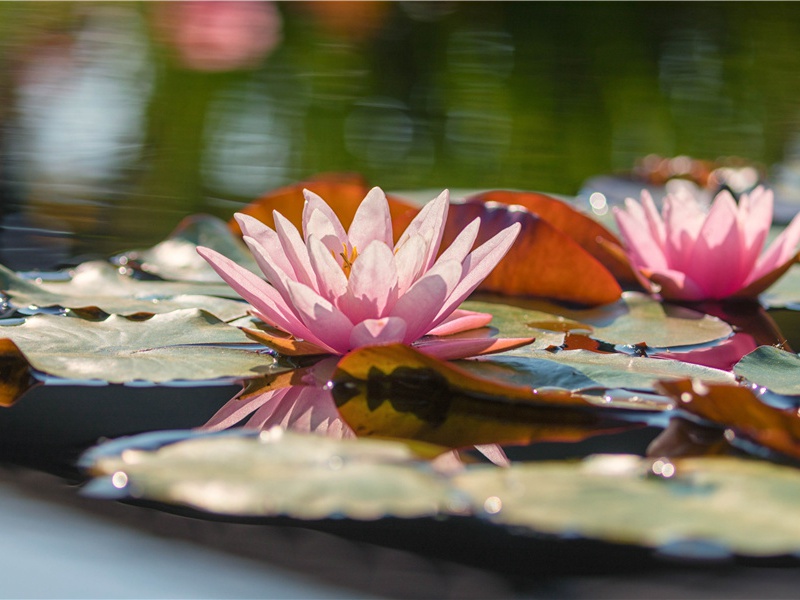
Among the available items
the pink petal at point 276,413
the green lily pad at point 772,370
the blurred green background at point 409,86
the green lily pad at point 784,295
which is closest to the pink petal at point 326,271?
Result: the pink petal at point 276,413

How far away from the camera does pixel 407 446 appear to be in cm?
63

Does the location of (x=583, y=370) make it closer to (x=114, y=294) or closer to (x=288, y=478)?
(x=288, y=478)

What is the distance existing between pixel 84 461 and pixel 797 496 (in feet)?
1.78

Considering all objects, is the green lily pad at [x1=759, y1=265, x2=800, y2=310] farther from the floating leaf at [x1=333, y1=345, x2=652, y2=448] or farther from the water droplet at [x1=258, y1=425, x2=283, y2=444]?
the water droplet at [x1=258, y1=425, x2=283, y2=444]

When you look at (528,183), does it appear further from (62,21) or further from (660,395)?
(62,21)

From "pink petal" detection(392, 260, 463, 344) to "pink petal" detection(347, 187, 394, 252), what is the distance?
0.11 meters

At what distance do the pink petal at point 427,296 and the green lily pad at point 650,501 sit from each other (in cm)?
23

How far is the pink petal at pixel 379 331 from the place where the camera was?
796 mm

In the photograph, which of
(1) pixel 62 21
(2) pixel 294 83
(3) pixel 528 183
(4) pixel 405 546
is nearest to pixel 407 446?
(4) pixel 405 546

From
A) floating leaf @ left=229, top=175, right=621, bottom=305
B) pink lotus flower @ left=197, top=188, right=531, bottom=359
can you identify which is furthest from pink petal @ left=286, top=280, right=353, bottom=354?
floating leaf @ left=229, top=175, right=621, bottom=305

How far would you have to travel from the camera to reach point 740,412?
2.27 ft

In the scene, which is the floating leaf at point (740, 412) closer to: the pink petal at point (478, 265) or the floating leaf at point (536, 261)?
the pink petal at point (478, 265)

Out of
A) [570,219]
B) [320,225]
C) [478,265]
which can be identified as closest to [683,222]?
[570,219]

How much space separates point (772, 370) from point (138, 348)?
689 mm
